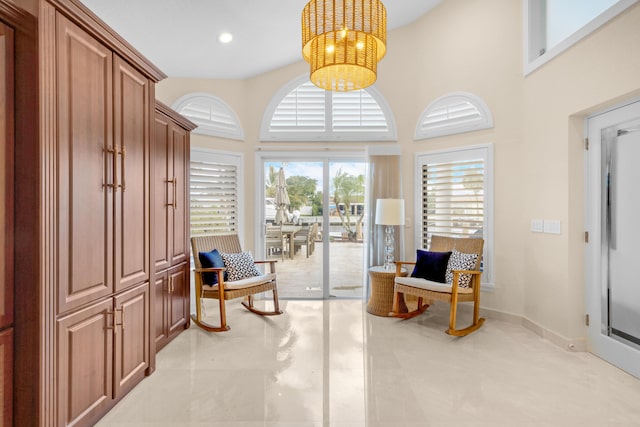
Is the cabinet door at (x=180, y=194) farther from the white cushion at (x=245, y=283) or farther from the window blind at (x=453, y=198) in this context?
the window blind at (x=453, y=198)

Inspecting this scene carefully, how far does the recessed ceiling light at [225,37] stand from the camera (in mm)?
3459

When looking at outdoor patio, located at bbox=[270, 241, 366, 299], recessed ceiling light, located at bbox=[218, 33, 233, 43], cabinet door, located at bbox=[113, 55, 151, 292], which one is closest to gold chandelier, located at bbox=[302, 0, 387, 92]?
cabinet door, located at bbox=[113, 55, 151, 292]

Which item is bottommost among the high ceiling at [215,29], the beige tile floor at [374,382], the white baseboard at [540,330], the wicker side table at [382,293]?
the beige tile floor at [374,382]

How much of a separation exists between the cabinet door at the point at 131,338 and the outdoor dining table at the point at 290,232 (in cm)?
230

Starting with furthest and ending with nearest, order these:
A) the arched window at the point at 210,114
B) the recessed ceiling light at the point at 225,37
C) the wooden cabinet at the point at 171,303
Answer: the arched window at the point at 210,114 < the recessed ceiling light at the point at 225,37 < the wooden cabinet at the point at 171,303

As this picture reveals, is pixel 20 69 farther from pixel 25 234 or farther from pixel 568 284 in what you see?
pixel 568 284

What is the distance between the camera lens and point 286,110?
4.49 meters

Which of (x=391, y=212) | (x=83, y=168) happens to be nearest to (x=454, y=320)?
(x=391, y=212)

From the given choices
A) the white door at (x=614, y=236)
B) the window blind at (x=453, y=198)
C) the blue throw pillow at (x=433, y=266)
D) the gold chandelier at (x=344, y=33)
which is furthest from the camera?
the window blind at (x=453, y=198)

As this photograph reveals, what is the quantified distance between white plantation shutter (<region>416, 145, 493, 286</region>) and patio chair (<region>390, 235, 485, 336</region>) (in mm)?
233

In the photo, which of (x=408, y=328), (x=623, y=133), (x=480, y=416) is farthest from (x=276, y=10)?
(x=480, y=416)

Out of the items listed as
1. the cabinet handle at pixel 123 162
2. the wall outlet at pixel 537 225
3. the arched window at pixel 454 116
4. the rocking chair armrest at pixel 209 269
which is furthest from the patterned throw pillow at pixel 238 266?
the wall outlet at pixel 537 225

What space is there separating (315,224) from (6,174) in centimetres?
337

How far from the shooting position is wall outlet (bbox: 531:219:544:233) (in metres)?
3.24
